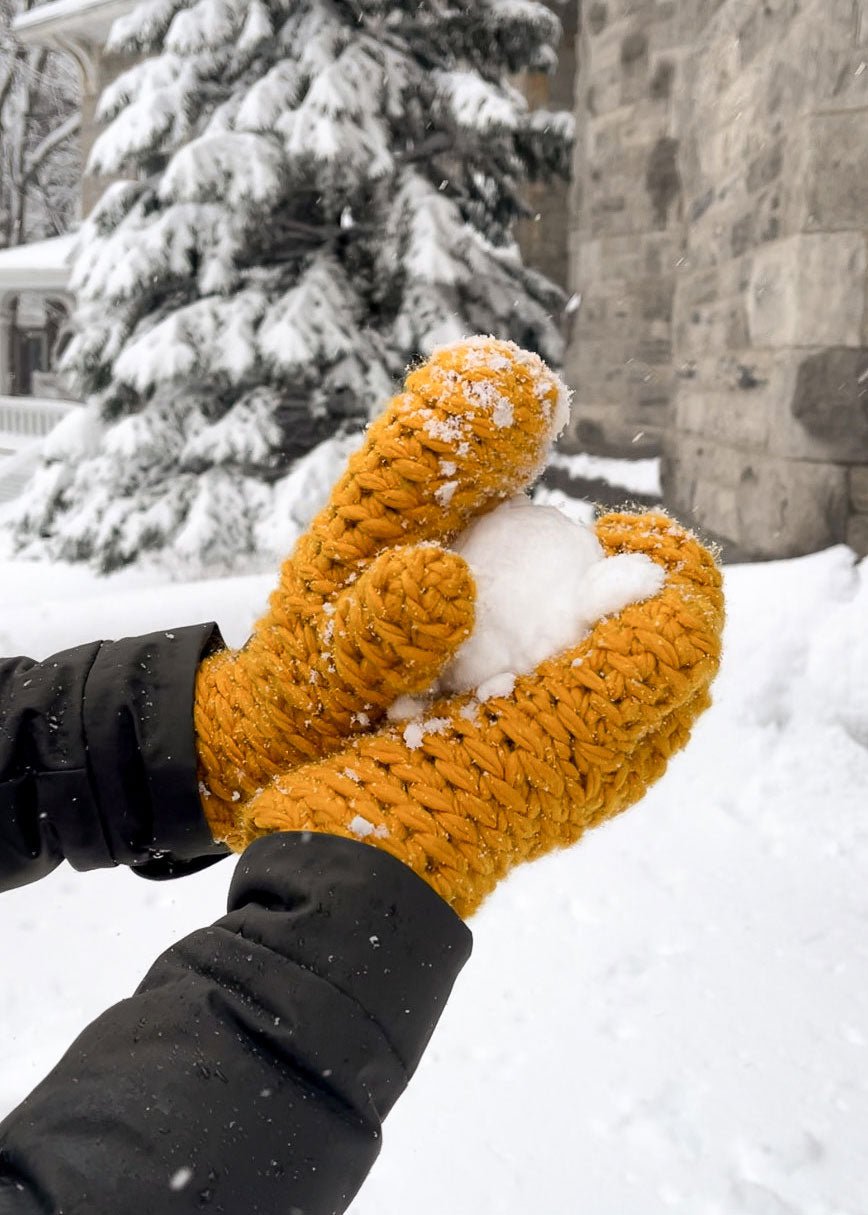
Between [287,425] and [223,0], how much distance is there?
2.70 metres

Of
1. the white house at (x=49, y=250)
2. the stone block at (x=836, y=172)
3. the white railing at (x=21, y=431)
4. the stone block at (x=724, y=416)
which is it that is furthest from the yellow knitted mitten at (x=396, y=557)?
the white railing at (x=21, y=431)

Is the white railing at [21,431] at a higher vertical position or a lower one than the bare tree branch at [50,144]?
lower

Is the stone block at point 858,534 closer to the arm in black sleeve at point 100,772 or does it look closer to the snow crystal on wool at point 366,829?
the arm in black sleeve at point 100,772

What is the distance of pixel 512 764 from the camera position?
95 centimetres

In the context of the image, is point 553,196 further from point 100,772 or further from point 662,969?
point 100,772

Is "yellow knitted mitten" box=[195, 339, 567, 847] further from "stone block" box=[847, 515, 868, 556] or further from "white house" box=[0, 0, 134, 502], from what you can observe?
"white house" box=[0, 0, 134, 502]

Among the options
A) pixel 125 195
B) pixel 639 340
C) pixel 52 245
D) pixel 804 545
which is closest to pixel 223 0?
pixel 125 195

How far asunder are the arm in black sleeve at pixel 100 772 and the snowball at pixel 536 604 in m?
0.38

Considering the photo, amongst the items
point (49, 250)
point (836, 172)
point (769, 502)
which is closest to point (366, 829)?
point (769, 502)

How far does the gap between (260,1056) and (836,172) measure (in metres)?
3.59

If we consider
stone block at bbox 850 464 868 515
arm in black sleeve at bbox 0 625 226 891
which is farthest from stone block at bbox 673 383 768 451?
arm in black sleeve at bbox 0 625 226 891

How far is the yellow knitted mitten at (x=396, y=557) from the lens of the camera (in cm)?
95

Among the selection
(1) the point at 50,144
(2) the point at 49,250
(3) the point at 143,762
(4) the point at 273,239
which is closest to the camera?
(3) the point at 143,762

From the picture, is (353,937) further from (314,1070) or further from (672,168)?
(672,168)
